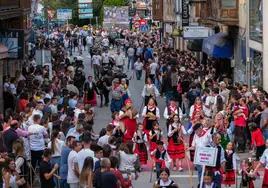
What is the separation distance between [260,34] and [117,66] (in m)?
11.8

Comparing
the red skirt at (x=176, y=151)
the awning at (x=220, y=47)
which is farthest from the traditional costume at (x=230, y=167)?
the awning at (x=220, y=47)

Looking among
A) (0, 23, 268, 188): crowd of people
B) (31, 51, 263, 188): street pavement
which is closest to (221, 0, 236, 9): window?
(0, 23, 268, 188): crowd of people

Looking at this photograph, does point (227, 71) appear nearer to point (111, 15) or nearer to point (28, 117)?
point (28, 117)

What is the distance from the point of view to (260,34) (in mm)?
32344

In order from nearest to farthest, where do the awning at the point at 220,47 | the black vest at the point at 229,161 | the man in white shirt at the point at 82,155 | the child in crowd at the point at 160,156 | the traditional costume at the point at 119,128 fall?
1. the man in white shirt at the point at 82,155
2. the black vest at the point at 229,161
3. the child in crowd at the point at 160,156
4. the traditional costume at the point at 119,128
5. the awning at the point at 220,47

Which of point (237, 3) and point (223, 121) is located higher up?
point (237, 3)

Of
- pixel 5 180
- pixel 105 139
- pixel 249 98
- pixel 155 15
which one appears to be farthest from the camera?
pixel 155 15

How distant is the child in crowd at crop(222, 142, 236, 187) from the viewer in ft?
56.5

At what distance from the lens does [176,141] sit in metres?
20.5

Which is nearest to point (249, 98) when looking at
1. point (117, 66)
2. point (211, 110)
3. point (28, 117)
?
point (211, 110)

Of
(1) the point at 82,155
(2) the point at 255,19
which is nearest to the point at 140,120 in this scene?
(2) the point at 255,19

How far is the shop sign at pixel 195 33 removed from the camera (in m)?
41.8

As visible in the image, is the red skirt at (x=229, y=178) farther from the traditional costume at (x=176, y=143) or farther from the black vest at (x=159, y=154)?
the traditional costume at (x=176, y=143)

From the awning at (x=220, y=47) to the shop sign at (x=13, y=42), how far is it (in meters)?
9.01
